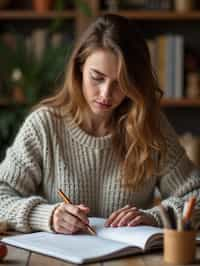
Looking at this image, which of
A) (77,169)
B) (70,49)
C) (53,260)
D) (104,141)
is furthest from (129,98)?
(70,49)

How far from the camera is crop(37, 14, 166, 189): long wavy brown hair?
2.04 meters

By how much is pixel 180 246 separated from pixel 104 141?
672mm

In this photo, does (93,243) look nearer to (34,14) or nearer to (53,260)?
(53,260)

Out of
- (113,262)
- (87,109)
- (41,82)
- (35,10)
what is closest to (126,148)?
(87,109)

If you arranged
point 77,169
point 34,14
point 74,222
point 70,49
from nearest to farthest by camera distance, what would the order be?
point 74,222 → point 77,169 → point 70,49 → point 34,14

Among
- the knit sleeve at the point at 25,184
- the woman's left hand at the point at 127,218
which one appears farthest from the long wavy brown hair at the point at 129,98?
the woman's left hand at the point at 127,218

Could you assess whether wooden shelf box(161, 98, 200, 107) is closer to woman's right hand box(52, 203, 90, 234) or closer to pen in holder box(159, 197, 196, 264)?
woman's right hand box(52, 203, 90, 234)

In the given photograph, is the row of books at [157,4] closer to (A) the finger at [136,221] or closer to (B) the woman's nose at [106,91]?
(B) the woman's nose at [106,91]

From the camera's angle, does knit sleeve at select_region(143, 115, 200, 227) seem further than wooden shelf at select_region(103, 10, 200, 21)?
No

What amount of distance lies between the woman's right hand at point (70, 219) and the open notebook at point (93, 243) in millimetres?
21

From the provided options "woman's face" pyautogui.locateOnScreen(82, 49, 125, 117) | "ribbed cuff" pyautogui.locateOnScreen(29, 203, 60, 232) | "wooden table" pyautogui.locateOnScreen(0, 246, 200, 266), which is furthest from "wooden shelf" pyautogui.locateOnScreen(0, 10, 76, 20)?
"wooden table" pyautogui.locateOnScreen(0, 246, 200, 266)

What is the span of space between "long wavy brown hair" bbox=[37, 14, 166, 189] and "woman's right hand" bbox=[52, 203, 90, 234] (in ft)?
1.18

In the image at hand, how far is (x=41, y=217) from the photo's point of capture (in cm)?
184

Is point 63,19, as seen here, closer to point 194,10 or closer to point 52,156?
point 194,10
